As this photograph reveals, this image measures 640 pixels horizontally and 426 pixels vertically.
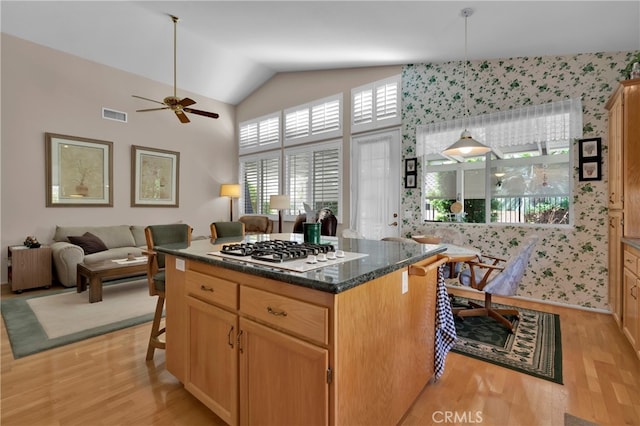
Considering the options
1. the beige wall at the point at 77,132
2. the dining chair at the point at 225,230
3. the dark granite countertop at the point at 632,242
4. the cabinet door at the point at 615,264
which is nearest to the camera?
the dark granite countertop at the point at 632,242

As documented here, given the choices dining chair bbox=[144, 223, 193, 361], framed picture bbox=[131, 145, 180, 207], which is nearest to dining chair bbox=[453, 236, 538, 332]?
dining chair bbox=[144, 223, 193, 361]

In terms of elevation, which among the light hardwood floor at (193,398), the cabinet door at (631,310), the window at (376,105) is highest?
the window at (376,105)

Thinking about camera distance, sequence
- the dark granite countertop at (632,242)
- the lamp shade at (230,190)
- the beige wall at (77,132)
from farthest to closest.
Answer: the lamp shade at (230,190) → the beige wall at (77,132) → the dark granite countertop at (632,242)

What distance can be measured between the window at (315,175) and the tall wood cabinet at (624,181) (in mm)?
3519

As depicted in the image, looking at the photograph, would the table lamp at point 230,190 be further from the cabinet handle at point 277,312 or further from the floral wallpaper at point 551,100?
the cabinet handle at point 277,312

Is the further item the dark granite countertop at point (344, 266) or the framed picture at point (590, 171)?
the framed picture at point (590, 171)

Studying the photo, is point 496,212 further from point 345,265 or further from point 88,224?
point 88,224

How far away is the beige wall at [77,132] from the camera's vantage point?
176 inches

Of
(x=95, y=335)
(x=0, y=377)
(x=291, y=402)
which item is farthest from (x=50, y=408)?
(x=291, y=402)

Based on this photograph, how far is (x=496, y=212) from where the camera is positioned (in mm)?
4086

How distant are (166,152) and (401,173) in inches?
182

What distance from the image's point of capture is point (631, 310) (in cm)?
249

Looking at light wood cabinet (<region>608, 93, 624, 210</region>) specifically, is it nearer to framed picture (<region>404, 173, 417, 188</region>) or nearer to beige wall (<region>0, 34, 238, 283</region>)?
framed picture (<region>404, 173, 417, 188</region>)

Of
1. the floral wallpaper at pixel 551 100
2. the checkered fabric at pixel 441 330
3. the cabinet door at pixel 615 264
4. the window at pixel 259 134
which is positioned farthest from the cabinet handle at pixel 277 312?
the window at pixel 259 134
